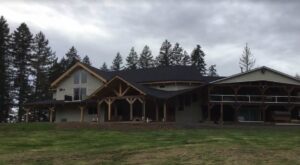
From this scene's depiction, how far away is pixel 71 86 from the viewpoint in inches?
2345

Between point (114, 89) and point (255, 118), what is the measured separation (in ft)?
51.0

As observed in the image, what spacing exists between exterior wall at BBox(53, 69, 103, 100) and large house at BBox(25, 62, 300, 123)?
0.36ft

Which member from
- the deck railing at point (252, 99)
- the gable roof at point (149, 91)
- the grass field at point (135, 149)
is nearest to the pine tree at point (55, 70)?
the gable roof at point (149, 91)

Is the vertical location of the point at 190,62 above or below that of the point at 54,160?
above

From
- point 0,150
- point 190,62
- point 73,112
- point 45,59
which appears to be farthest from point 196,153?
point 190,62

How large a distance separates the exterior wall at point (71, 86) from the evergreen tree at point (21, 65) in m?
18.5

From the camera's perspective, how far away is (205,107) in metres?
56.1

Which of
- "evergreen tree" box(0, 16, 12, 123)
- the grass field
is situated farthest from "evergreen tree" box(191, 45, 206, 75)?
the grass field

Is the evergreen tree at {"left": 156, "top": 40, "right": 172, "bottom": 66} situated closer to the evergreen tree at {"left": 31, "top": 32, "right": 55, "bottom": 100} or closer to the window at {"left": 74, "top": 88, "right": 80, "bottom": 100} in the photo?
the evergreen tree at {"left": 31, "top": 32, "right": 55, "bottom": 100}

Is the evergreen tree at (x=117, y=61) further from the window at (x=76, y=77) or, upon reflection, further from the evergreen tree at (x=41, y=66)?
the window at (x=76, y=77)

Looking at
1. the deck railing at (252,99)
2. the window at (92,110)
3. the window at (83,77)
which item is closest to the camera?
the deck railing at (252,99)

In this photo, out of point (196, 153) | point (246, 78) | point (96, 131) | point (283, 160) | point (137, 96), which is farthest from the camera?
point (246, 78)

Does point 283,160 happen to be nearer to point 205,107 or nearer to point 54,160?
point 54,160

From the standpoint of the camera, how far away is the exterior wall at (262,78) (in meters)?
53.9
